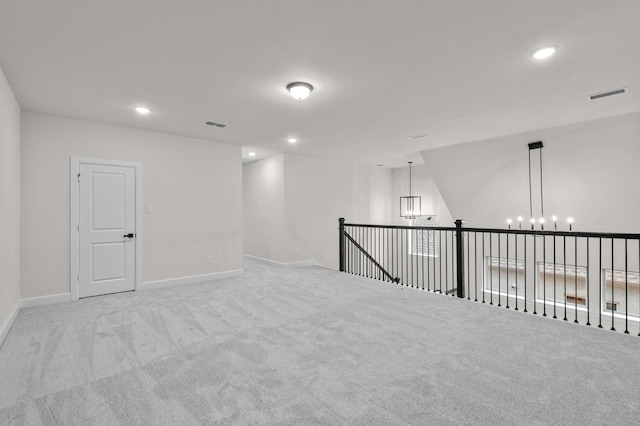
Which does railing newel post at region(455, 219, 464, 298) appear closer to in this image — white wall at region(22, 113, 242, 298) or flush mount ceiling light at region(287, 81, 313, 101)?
flush mount ceiling light at region(287, 81, 313, 101)

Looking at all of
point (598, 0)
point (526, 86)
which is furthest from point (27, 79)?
point (526, 86)

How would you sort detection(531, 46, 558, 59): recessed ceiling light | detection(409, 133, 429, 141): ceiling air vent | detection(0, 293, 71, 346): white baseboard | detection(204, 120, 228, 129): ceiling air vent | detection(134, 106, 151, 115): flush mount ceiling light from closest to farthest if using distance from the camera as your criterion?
detection(531, 46, 558, 59): recessed ceiling light
detection(0, 293, 71, 346): white baseboard
detection(134, 106, 151, 115): flush mount ceiling light
detection(204, 120, 228, 129): ceiling air vent
detection(409, 133, 429, 141): ceiling air vent

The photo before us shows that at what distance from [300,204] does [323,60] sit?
4678 mm

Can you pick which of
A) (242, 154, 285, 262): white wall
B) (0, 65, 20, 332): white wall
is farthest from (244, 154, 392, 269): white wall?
(0, 65, 20, 332): white wall

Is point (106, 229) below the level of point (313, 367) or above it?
above

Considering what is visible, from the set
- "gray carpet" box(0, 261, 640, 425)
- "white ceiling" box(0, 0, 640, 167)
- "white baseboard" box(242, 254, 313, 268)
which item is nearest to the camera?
"gray carpet" box(0, 261, 640, 425)

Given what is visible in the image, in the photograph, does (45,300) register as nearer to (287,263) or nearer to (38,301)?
(38,301)

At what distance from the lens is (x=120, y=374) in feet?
7.87

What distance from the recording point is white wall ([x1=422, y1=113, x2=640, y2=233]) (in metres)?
5.02

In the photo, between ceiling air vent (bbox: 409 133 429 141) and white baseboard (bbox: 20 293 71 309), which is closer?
white baseboard (bbox: 20 293 71 309)

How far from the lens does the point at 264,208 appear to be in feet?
25.4

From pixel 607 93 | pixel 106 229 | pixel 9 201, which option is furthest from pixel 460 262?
pixel 9 201

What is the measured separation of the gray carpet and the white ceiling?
264cm

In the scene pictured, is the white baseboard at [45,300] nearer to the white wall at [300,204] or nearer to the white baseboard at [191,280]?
the white baseboard at [191,280]
